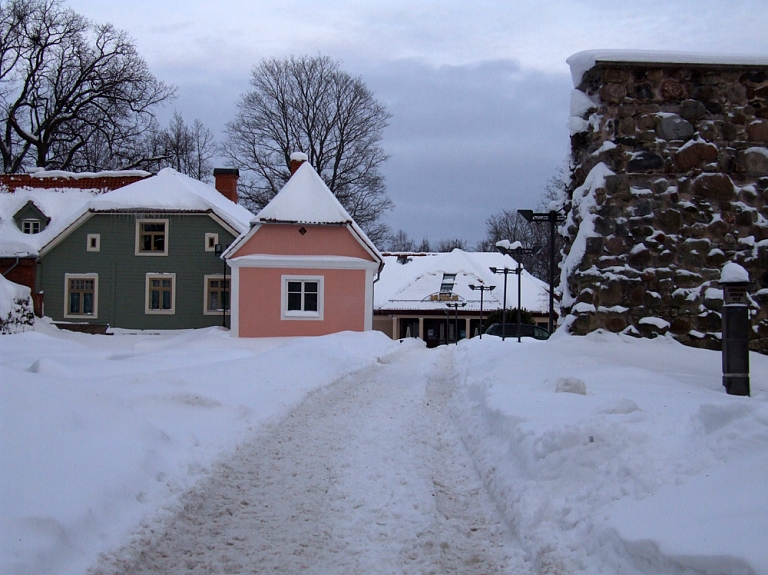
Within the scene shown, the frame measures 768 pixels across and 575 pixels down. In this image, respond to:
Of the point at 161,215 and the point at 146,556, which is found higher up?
the point at 161,215

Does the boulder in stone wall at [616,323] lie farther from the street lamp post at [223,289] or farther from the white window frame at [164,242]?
the white window frame at [164,242]

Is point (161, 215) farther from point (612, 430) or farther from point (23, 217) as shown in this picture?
point (612, 430)

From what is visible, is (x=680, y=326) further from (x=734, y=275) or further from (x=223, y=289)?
(x=223, y=289)

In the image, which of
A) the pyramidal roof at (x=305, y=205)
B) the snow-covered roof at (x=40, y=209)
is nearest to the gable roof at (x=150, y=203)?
the snow-covered roof at (x=40, y=209)

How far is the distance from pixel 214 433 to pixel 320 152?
3532cm

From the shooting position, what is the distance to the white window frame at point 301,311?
25.3m

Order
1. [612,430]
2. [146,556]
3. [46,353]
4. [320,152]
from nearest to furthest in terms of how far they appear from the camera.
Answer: [146,556] < [612,430] < [46,353] < [320,152]

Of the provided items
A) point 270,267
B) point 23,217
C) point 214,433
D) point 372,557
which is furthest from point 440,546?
point 23,217

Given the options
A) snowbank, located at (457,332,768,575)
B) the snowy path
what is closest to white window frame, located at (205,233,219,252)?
the snowy path

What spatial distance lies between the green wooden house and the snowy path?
23.2 meters

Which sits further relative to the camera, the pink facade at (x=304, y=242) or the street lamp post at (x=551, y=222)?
the pink facade at (x=304, y=242)

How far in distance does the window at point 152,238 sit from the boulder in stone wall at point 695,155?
964 inches

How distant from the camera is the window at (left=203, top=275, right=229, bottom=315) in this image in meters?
30.4

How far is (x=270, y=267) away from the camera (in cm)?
2522
